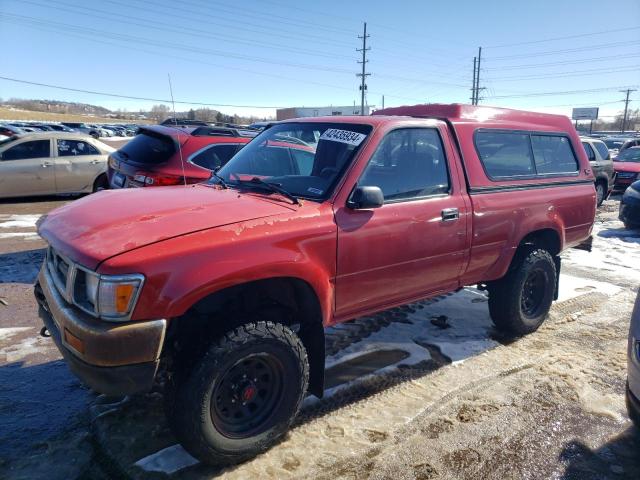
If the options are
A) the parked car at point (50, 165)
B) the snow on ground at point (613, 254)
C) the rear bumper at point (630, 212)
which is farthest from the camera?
the parked car at point (50, 165)

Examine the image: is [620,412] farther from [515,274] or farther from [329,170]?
[329,170]

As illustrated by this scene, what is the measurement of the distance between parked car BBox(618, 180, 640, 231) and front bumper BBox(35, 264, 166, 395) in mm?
10216

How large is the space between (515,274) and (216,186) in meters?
2.81

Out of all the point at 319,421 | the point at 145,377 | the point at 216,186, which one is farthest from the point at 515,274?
the point at 145,377

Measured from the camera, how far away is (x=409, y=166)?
144 inches

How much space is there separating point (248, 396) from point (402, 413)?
1145 mm

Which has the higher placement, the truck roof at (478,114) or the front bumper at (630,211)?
the truck roof at (478,114)

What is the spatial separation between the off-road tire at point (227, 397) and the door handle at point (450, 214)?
153 centimetres

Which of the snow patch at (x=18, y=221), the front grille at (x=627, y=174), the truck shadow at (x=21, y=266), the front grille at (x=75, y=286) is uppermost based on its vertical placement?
the front grille at (x=75, y=286)

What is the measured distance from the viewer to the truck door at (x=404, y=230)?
3178 millimetres

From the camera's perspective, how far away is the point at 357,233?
314 cm

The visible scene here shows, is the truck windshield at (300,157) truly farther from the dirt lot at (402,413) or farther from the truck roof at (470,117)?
the dirt lot at (402,413)

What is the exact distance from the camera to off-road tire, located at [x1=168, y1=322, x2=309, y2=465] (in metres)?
2.53

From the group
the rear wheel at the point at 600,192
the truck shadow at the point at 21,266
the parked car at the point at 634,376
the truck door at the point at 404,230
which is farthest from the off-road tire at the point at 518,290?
the rear wheel at the point at 600,192
